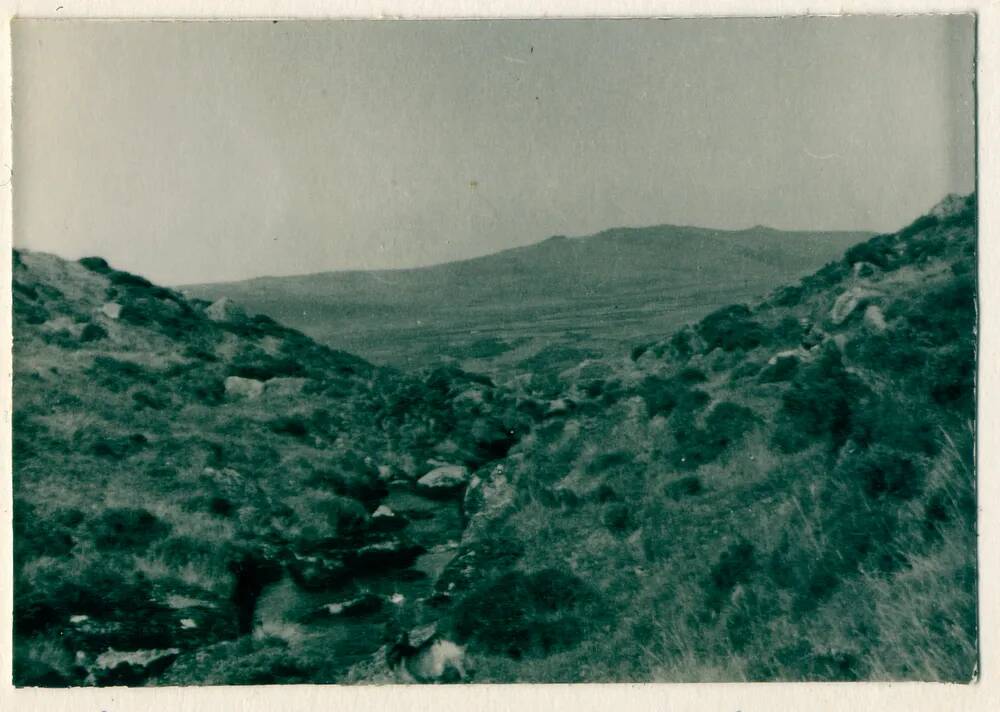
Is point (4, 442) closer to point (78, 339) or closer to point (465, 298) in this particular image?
point (78, 339)

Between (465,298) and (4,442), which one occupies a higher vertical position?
(465,298)

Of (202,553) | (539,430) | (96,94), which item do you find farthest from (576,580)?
(96,94)

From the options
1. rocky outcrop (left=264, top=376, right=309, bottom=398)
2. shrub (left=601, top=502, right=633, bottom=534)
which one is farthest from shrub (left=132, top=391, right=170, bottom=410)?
shrub (left=601, top=502, right=633, bottom=534)

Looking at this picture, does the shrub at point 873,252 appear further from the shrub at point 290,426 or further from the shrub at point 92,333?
the shrub at point 92,333

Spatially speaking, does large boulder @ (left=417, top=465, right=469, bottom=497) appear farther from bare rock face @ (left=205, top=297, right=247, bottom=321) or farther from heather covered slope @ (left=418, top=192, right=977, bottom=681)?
bare rock face @ (left=205, top=297, right=247, bottom=321)

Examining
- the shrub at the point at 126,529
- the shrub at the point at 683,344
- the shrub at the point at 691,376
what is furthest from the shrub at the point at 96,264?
the shrub at the point at 691,376

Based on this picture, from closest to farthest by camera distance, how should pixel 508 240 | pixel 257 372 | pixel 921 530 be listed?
pixel 921 530
pixel 508 240
pixel 257 372
